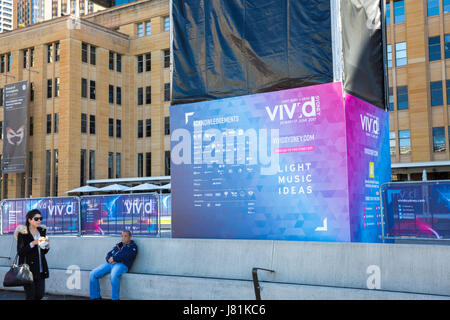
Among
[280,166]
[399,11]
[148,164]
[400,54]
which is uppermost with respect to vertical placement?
[399,11]

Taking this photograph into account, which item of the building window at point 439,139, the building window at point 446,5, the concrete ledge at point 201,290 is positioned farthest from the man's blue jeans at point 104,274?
the building window at point 446,5

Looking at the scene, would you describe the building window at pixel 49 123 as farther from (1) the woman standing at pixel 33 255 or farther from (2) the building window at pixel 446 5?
(1) the woman standing at pixel 33 255

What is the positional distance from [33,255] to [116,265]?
2.04 m

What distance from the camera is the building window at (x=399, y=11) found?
146 ft

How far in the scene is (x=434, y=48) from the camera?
43.4m

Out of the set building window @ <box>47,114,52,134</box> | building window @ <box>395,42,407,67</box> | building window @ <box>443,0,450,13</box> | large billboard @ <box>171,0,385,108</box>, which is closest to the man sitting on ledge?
large billboard @ <box>171,0,385,108</box>

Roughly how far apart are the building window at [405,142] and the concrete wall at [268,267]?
122ft

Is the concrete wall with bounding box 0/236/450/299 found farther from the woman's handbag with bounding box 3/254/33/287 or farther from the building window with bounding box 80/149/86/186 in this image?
the building window with bounding box 80/149/86/186

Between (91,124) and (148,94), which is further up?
(148,94)

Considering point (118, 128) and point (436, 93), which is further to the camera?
point (118, 128)

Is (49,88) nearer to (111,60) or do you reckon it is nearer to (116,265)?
(111,60)

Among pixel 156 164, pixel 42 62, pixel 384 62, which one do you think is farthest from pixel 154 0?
pixel 384 62

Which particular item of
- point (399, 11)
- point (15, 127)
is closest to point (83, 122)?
point (15, 127)

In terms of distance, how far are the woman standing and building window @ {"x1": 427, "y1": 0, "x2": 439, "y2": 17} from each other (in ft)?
139
